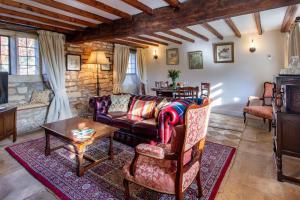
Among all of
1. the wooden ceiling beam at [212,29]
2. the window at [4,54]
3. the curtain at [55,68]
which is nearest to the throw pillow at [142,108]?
the curtain at [55,68]

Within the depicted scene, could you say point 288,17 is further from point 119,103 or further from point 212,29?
point 119,103

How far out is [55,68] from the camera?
4.18 m

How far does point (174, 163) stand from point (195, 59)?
189 inches

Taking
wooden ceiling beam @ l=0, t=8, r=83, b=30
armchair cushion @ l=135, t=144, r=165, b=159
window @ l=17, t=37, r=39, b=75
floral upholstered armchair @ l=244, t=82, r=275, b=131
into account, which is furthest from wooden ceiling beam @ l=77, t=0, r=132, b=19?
floral upholstered armchair @ l=244, t=82, r=275, b=131

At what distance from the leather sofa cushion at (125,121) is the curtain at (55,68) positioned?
5.94 feet

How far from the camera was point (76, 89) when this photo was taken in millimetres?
4820

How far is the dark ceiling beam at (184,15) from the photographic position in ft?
7.45

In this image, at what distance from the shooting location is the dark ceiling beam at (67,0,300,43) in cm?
227

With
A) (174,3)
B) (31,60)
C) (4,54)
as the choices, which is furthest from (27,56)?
(174,3)

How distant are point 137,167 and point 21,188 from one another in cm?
140

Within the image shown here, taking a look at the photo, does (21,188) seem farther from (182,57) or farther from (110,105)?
(182,57)

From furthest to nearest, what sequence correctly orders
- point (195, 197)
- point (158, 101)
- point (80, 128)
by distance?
point (158, 101) → point (80, 128) → point (195, 197)

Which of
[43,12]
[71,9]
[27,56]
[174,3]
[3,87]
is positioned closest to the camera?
[174,3]

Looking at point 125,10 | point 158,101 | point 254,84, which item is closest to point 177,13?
point 125,10
